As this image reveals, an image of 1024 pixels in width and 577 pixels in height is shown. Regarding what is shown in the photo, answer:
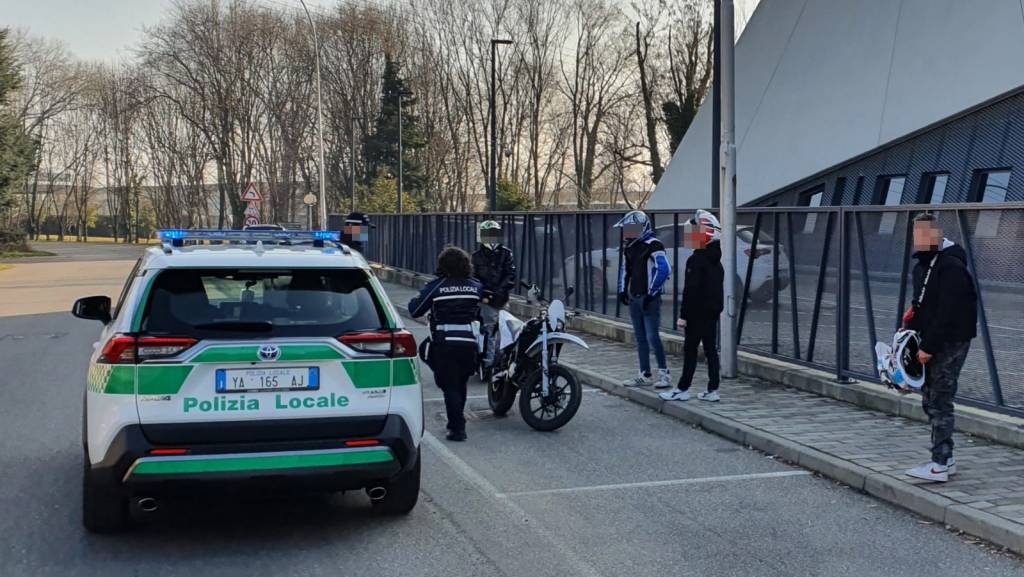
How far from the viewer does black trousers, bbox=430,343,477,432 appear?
7637mm

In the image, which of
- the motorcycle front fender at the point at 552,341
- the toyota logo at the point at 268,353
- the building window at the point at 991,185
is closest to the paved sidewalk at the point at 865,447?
the motorcycle front fender at the point at 552,341

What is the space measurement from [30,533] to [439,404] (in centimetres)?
488

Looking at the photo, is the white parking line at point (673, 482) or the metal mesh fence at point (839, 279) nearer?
the white parking line at point (673, 482)

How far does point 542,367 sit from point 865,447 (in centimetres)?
268

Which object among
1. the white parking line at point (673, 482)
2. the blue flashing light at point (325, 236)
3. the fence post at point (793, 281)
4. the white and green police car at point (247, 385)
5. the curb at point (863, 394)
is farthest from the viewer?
the fence post at point (793, 281)

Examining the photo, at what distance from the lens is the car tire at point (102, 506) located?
4.97 metres

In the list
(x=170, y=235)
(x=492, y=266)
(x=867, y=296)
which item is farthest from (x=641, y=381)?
(x=170, y=235)

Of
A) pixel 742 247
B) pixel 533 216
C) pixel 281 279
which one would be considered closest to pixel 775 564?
pixel 281 279

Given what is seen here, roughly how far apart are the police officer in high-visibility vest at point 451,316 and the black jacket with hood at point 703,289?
238cm

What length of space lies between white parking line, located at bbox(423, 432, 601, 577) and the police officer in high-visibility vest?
55 centimetres

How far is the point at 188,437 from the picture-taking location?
15.9 ft

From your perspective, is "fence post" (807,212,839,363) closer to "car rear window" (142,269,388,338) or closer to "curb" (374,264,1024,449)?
"curb" (374,264,1024,449)

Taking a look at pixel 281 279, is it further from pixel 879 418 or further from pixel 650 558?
pixel 879 418

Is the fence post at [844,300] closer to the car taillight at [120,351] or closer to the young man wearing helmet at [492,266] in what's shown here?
the young man wearing helmet at [492,266]
